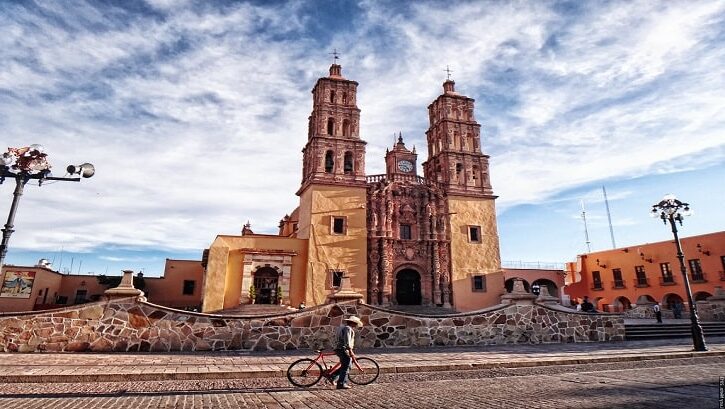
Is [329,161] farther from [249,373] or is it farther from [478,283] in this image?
[249,373]

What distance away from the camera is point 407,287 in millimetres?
29266

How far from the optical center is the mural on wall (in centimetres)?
2593

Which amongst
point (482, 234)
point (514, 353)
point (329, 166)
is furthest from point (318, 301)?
point (514, 353)

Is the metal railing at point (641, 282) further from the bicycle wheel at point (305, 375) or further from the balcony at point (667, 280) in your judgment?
the bicycle wheel at point (305, 375)

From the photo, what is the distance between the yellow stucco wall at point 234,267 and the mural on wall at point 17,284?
38.1 feet

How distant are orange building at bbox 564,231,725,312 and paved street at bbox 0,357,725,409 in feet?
87.2

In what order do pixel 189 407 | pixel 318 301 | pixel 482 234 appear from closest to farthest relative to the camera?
pixel 189 407, pixel 318 301, pixel 482 234

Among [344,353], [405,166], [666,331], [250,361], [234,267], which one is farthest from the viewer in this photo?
[405,166]

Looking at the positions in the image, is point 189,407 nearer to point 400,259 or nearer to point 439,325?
point 439,325

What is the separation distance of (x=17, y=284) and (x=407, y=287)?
82.2ft

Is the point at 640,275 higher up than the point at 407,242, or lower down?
lower down

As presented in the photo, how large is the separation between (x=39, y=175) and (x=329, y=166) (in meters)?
22.6

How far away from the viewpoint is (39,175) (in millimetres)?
8062

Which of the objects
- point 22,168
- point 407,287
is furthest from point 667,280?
point 22,168
